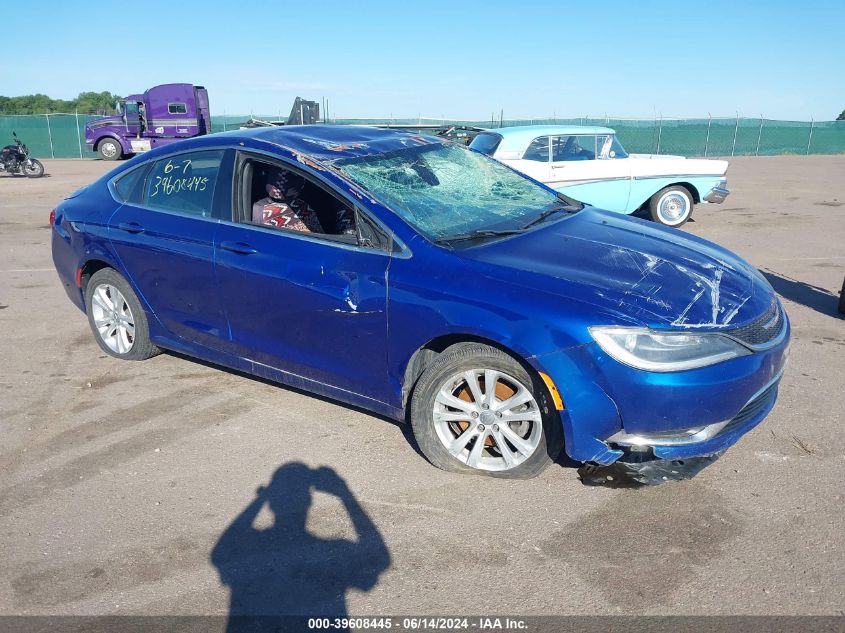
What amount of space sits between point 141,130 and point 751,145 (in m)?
27.5

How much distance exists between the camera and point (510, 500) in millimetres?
3641

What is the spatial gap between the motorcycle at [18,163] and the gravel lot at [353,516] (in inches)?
768

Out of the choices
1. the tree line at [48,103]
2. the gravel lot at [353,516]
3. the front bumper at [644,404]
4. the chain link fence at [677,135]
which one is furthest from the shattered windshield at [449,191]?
the tree line at [48,103]

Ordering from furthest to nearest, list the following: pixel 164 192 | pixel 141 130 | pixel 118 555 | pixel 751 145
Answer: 1. pixel 751 145
2. pixel 141 130
3. pixel 164 192
4. pixel 118 555

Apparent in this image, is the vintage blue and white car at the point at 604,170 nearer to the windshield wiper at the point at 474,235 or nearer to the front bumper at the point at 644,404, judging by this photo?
the windshield wiper at the point at 474,235

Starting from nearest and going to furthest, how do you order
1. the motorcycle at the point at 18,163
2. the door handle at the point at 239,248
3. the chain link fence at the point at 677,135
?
the door handle at the point at 239,248, the motorcycle at the point at 18,163, the chain link fence at the point at 677,135

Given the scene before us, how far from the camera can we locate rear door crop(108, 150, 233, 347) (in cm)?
463

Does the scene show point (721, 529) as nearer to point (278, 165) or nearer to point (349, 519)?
point (349, 519)

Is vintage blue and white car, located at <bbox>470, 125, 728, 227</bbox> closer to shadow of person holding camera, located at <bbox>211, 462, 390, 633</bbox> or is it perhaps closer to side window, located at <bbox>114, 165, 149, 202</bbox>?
side window, located at <bbox>114, 165, 149, 202</bbox>

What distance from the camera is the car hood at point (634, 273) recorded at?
11.3 ft

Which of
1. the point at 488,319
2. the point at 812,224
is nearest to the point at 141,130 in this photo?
the point at 812,224

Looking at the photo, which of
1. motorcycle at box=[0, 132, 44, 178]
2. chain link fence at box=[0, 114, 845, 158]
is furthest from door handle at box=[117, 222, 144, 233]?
chain link fence at box=[0, 114, 845, 158]

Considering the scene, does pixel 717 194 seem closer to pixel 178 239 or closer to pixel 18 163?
pixel 178 239

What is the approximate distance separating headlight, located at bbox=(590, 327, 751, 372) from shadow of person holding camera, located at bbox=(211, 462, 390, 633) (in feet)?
4.45
